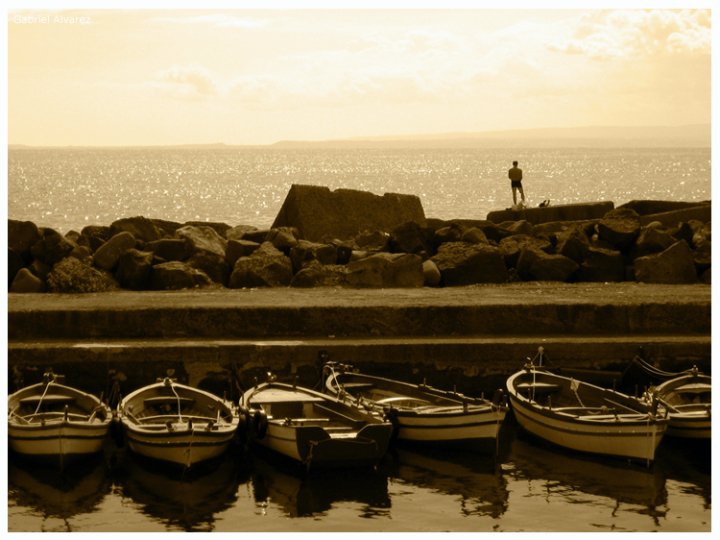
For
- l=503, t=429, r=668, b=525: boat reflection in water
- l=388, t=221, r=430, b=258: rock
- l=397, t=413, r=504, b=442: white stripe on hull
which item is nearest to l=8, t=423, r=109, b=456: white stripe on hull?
l=397, t=413, r=504, b=442: white stripe on hull

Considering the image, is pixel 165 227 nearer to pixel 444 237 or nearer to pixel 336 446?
pixel 444 237

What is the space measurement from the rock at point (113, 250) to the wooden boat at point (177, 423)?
220 inches

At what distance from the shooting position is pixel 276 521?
1217 centimetres

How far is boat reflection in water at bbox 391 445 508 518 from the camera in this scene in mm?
12641

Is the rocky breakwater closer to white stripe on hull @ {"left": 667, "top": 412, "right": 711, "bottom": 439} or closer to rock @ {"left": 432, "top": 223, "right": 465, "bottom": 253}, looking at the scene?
rock @ {"left": 432, "top": 223, "right": 465, "bottom": 253}

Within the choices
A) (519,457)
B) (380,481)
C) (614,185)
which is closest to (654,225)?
(519,457)

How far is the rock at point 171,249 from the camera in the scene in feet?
69.0

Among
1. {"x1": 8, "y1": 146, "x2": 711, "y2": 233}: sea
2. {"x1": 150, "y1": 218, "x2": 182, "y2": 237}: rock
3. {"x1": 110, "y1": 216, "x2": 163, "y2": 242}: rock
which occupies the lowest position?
{"x1": 8, "y1": 146, "x2": 711, "y2": 233}: sea

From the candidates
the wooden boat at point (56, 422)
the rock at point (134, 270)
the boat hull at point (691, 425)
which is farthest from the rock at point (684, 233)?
the wooden boat at point (56, 422)

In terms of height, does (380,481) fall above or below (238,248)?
below

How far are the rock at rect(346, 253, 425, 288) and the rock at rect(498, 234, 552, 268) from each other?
1655mm

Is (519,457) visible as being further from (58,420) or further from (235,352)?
(58,420)

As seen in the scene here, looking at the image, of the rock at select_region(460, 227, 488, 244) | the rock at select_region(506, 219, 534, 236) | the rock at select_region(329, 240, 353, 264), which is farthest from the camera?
the rock at select_region(506, 219, 534, 236)

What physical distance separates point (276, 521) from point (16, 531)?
2372 mm
